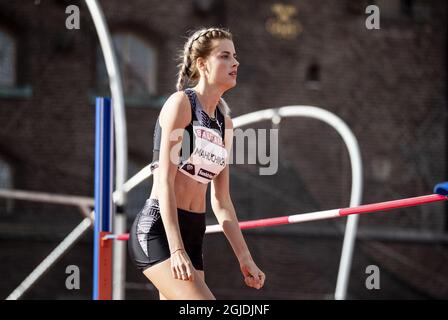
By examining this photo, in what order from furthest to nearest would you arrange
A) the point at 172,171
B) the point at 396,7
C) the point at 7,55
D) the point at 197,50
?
the point at 396,7, the point at 7,55, the point at 197,50, the point at 172,171

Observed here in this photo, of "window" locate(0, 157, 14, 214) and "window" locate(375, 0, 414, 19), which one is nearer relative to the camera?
"window" locate(0, 157, 14, 214)

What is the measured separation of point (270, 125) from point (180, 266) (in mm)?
14656

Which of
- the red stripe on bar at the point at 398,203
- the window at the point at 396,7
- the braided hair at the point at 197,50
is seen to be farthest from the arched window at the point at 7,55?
the braided hair at the point at 197,50

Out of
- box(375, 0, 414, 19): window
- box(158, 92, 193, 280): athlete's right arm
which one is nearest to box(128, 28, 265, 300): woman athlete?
box(158, 92, 193, 280): athlete's right arm

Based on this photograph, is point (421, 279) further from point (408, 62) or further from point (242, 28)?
point (242, 28)

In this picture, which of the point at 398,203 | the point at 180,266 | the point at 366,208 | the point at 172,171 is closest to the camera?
the point at 180,266

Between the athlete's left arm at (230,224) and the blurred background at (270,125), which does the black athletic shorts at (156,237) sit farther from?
the blurred background at (270,125)

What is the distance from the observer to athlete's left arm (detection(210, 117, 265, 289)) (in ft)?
16.0

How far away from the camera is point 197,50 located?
15.6ft

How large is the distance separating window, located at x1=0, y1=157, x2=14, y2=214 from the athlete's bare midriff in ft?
45.2

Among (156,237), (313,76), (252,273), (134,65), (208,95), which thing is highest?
(134,65)

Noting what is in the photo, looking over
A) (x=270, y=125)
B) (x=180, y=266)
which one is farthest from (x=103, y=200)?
(x=270, y=125)

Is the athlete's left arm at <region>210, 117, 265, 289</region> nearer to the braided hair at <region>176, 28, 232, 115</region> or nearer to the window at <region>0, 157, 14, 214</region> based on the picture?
the braided hair at <region>176, 28, 232, 115</region>

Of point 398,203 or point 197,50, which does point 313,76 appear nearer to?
point 398,203
